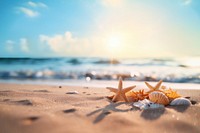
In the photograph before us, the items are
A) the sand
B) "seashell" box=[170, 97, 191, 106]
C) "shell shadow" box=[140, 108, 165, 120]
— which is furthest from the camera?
"seashell" box=[170, 97, 191, 106]

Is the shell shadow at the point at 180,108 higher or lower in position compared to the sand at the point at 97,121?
higher

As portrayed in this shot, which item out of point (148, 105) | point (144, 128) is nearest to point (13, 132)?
point (144, 128)

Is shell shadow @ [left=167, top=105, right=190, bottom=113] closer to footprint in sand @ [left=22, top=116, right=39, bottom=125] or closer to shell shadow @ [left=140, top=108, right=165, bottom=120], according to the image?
shell shadow @ [left=140, top=108, right=165, bottom=120]

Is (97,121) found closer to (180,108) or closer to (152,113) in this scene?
(152,113)

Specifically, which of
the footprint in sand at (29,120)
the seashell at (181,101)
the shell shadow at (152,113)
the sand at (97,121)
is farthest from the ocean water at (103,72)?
the footprint in sand at (29,120)

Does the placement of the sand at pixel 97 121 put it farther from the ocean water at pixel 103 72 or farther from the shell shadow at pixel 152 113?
the ocean water at pixel 103 72

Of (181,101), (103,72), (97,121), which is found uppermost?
(103,72)

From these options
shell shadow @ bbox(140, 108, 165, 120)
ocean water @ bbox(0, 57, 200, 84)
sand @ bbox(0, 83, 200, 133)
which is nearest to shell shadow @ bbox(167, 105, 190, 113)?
sand @ bbox(0, 83, 200, 133)

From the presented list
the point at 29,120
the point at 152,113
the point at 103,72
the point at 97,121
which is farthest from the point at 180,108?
the point at 103,72
